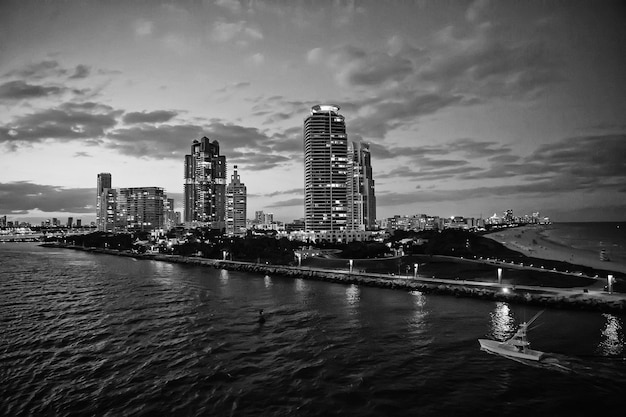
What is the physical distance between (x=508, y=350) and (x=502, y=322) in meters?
12.4

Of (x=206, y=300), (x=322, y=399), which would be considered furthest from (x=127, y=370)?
(x=206, y=300)

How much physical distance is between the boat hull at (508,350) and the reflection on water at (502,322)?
407cm

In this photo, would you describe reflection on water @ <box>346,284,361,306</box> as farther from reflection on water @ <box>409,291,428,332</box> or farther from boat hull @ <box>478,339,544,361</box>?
boat hull @ <box>478,339,544,361</box>

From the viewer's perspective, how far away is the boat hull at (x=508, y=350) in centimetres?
3319

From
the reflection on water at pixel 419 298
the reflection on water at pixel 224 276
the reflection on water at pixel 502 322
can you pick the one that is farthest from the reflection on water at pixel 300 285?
the reflection on water at pixel 502 322

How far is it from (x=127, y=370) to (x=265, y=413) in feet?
50.1

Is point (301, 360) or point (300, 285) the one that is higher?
point (301, 360)

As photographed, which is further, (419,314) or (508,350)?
(419,314)

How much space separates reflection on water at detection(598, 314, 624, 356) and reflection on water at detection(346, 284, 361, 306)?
Answer: 30.9m

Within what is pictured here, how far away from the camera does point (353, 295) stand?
6681cm

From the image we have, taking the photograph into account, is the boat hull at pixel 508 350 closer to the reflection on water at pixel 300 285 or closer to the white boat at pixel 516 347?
the white boat at pixel 516 347

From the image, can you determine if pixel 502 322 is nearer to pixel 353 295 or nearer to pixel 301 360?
pixel 353 295

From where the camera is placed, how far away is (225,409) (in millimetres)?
26219

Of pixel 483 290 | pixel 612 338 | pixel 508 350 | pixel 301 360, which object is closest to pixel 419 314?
pixel 508 350
